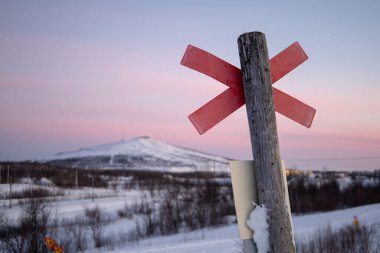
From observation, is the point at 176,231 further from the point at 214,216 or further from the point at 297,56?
the point at 297,56

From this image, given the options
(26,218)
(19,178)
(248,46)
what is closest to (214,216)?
(26,218)

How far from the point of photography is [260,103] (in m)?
1.65

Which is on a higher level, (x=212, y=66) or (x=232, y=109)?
(x=212, y=66)

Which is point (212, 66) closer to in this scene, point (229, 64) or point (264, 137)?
point (229, 64)

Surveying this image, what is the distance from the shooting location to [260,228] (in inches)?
61.7

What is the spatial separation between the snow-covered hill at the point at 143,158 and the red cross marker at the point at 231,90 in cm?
9410

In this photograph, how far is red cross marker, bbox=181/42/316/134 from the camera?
5.58 ft

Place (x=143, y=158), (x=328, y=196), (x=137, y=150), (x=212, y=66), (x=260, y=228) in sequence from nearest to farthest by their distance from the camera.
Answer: (x=260, y=228), (x=212, y=66), (x=328, y=196), (x=143, y=158), (x=137, y=150)

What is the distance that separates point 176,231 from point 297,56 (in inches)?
869

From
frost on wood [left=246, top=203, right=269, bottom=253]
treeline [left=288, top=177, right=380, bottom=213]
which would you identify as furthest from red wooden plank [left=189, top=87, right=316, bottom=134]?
treeline [left=288, top=177, right=380, bottom=213]

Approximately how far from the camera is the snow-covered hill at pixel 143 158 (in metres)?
105

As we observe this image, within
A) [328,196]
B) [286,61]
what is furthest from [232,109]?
[328,196]

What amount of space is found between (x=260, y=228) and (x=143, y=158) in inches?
4828

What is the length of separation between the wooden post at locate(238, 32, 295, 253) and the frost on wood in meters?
0.02
